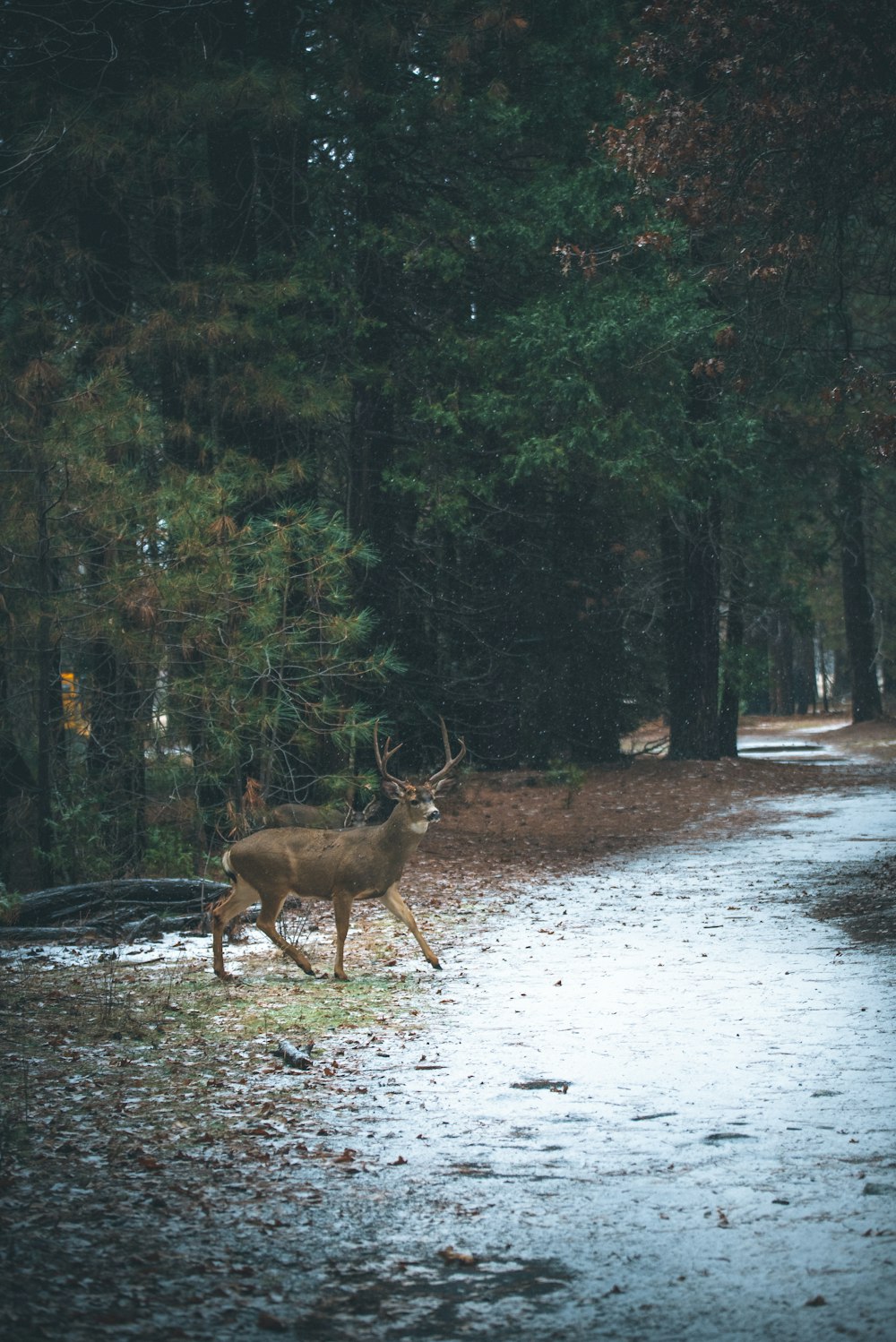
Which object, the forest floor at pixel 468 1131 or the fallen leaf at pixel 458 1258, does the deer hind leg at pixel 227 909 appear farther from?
the fallen leaf at pixel 458 1258

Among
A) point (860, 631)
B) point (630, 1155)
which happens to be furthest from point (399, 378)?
point (860, 631)

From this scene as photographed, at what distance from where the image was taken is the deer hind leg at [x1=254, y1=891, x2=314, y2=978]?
1101 cm

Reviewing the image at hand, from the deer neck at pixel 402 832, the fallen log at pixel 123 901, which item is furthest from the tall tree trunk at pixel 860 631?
the deer neck at pixel 402 832

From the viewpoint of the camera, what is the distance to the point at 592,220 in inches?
832

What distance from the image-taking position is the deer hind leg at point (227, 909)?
10922mm

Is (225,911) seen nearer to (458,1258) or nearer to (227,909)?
(227,909)

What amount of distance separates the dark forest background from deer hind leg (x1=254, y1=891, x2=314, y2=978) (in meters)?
2.97

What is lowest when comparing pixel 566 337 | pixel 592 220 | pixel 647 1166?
pixel 647 1166

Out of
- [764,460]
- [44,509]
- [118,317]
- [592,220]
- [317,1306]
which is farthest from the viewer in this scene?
[764,460]

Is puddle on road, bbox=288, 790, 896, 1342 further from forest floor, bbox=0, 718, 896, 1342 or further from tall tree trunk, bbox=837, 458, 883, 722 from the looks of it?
tall tree trunk, bbox=837, 458, 883, 722

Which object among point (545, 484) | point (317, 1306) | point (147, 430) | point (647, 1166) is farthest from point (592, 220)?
point (317, 1306)

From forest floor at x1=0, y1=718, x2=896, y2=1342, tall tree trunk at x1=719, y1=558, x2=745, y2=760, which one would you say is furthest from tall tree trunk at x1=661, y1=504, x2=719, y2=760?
forest floor at x1=0, y1=718, x2=896, y2=1342

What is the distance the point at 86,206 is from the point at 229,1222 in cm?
1768

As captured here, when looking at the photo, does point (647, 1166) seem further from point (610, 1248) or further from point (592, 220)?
point (592, 220)
